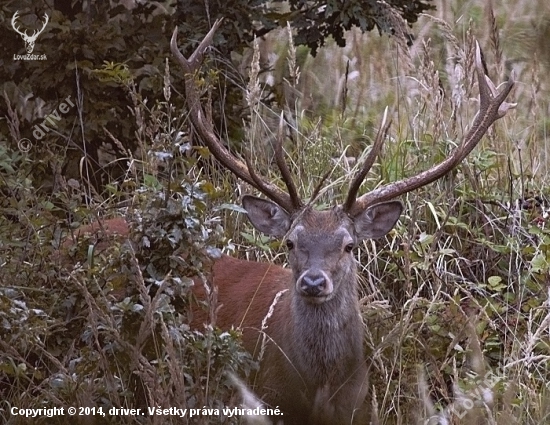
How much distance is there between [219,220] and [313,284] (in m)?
0.54

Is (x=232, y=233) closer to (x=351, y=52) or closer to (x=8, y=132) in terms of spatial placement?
(x=8, y=132)

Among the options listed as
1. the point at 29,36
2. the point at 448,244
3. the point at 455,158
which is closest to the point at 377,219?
the point at 455,158

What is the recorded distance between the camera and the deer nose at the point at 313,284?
189 inches

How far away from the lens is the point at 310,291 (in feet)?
15.7

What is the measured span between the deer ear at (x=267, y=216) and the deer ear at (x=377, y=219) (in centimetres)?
31

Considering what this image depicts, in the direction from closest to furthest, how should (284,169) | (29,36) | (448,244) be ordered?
(284,169) → (448,244) → (29,36)

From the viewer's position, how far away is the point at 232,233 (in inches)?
243

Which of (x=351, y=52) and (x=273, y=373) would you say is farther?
(x=351, y=52)

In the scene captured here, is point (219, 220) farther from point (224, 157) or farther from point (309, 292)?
point (224, 157)

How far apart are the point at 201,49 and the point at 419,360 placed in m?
1.65

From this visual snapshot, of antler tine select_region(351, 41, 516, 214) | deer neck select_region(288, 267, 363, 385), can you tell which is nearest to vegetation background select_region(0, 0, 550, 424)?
deer neck select_region(288, 267, 363, 385)

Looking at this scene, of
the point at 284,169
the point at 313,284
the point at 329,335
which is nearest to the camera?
the point at 313,284

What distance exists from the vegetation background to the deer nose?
1.06 feet

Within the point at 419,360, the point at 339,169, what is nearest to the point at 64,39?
the point at 339,169
